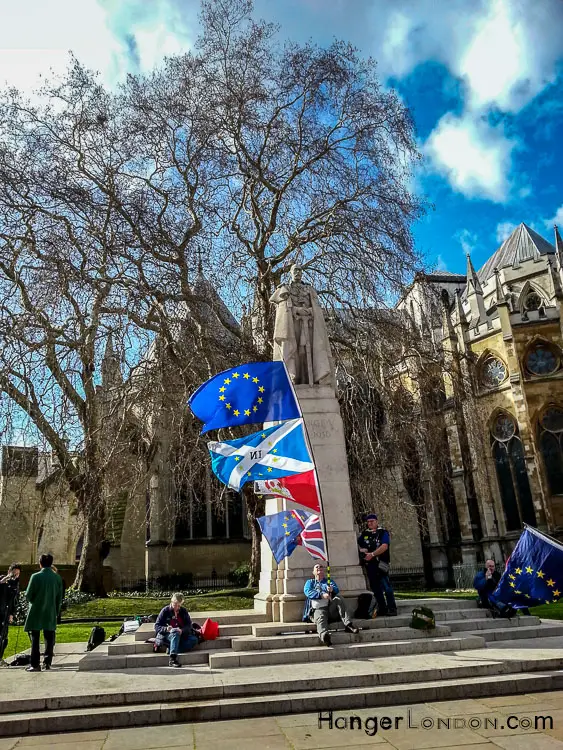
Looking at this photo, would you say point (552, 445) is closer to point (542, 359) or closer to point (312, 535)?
point (542, 359)

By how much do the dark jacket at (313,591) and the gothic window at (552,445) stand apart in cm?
2145

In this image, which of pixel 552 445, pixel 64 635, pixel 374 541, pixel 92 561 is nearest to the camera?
pixel 374 541

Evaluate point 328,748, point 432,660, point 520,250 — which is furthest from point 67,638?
point 520,250

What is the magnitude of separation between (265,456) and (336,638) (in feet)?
8.08

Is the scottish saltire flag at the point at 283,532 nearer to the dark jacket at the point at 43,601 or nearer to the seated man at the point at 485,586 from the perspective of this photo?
the dark jacket at the point at 43,601

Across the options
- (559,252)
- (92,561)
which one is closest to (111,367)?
(92,561)

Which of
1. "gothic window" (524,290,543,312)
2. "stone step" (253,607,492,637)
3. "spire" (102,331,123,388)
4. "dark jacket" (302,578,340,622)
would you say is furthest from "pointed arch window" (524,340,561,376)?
"dark jacket" (302,578,340,622)

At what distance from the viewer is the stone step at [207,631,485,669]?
6566 millimetres

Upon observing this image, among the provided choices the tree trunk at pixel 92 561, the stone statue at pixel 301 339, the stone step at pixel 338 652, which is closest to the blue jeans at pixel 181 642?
the stone step at pixel 338 652

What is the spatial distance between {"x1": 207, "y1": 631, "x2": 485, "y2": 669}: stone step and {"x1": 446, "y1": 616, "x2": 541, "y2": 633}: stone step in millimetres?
1159

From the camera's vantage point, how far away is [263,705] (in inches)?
202

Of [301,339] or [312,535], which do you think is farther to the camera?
[301,339]

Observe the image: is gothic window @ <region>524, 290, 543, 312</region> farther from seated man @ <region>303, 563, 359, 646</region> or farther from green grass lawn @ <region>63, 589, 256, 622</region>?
seated man @ <region>303, 563, 359, 646</region>

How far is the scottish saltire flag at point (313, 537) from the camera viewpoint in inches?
265
